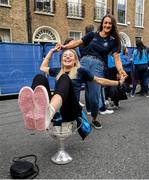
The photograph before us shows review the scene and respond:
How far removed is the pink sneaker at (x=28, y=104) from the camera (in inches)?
115

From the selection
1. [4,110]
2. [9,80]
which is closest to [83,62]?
[4,110]

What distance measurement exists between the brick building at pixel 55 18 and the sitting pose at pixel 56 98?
1199 centimetres

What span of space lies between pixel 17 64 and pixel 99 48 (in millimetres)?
4930

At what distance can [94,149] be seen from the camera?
3.72 metres

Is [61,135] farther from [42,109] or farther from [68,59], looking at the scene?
[68,59]

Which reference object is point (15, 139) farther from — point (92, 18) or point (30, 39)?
point (92, 18)

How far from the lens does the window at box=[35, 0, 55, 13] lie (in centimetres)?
1705

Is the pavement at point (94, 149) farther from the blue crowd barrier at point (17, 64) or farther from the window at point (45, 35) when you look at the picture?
the window at point (45, 35)

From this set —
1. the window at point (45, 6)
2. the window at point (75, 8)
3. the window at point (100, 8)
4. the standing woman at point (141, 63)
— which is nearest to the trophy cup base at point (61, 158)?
the standing woman at point (141, 63)

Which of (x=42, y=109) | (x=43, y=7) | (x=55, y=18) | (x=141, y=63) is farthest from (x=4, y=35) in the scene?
(x=42, y=109)

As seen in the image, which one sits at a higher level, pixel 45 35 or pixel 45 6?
pixel 45 6

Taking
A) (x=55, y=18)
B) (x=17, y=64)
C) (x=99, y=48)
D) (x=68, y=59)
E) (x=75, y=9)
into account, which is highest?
(x=75, y=9)

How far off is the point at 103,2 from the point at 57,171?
1961cm

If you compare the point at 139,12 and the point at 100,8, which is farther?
the point at 139,12
